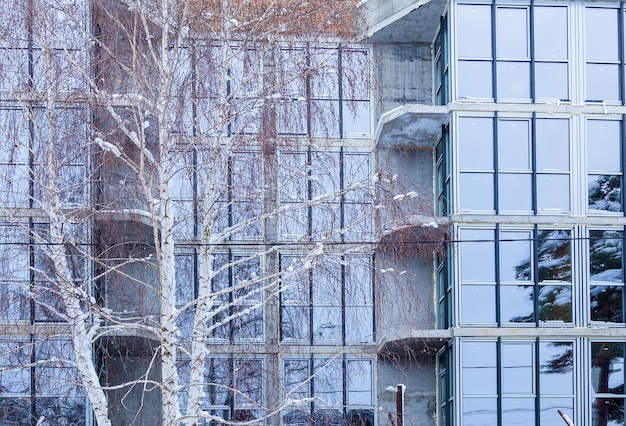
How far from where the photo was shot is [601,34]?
19.0 metres

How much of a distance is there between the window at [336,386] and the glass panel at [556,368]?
11.1ft

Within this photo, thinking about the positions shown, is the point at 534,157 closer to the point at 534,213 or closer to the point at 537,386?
the point at 534,213

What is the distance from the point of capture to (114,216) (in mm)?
14984

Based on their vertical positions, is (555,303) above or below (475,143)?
below

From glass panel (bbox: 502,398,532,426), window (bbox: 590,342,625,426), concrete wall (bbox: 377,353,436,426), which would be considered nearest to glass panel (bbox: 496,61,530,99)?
window (bbox: 590,342,625,426)

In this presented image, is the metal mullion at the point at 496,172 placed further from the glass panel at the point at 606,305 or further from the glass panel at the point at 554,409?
the glass panel at the point at 554,409

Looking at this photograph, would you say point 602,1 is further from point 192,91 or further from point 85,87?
point 85,87

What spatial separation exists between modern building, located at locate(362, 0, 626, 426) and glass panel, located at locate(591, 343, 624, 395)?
0.02 metres

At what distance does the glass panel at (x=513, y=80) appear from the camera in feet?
61.7

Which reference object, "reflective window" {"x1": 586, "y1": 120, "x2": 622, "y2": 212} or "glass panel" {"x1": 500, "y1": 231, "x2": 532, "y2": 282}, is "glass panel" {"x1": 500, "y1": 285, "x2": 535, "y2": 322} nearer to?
"glass panel" {"x1": 500, "y1": 231, "x2": 532, "y2": 282}

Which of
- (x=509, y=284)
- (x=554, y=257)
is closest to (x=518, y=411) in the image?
(x=509, y=284)

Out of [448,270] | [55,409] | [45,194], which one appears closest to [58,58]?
[45,194]

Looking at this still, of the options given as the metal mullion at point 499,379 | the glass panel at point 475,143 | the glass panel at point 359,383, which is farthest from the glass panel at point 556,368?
the glass panel at point 359,383

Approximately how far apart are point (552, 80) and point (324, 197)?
21.8ft
